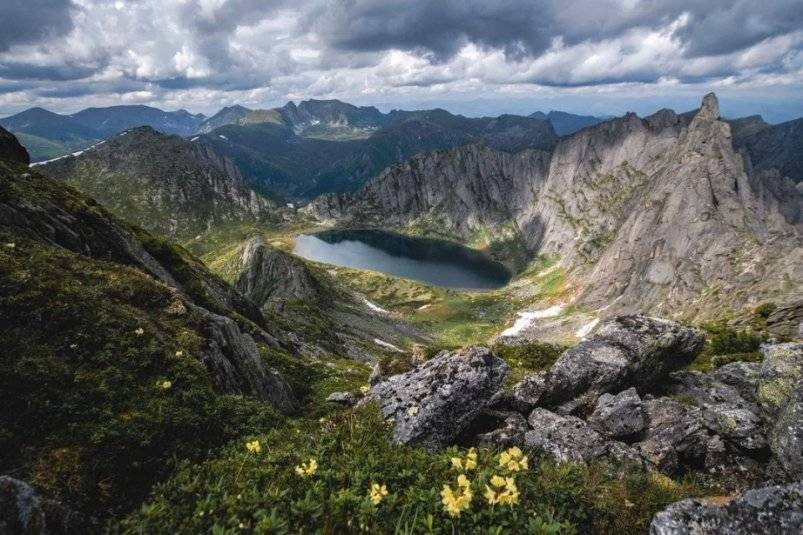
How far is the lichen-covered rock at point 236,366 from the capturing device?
19219mm

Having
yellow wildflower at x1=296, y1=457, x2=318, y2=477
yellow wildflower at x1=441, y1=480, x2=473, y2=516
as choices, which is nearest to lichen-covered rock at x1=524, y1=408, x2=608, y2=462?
yellow wildflower at x1=441, y1=480, x2=473, y2=516

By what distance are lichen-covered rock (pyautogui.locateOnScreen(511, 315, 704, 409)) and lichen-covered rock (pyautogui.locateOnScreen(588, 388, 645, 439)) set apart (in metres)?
1.90

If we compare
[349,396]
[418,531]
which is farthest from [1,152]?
[418,531]

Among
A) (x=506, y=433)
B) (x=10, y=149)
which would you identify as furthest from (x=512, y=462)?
(x=10, y=149)

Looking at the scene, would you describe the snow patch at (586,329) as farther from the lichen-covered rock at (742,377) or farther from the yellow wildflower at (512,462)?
the yellow wildflower at (512,462)

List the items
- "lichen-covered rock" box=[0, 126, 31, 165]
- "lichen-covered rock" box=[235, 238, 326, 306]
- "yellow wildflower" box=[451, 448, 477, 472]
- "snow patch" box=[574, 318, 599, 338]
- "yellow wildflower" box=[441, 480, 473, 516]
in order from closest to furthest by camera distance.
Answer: "yellow wildflower" box=[441, 480, 473, 516]
"yellow wildflower" box=[451, 448, 477, 472]
"lichen-covered rock" box=[0, 126, 31, 165]
"lichen-covered rock" box=[235, 238, 326, 306]
"snow patch" box=[574, 318, 599, 338]

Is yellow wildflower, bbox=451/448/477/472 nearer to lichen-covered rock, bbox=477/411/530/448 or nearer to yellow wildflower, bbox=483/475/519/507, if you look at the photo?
yellow wildflower, bbox=483/475/519/507

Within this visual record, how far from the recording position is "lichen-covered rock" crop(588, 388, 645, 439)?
53.7 ft

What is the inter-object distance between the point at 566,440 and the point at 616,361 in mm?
7171

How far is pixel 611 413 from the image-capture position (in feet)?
55.5

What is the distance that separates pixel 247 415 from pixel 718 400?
18.4m

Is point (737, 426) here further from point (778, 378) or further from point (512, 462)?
point (512, 462)

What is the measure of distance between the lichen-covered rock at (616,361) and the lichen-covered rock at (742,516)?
9544mm

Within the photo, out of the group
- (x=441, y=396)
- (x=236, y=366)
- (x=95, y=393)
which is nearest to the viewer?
(x=95, y=393)
